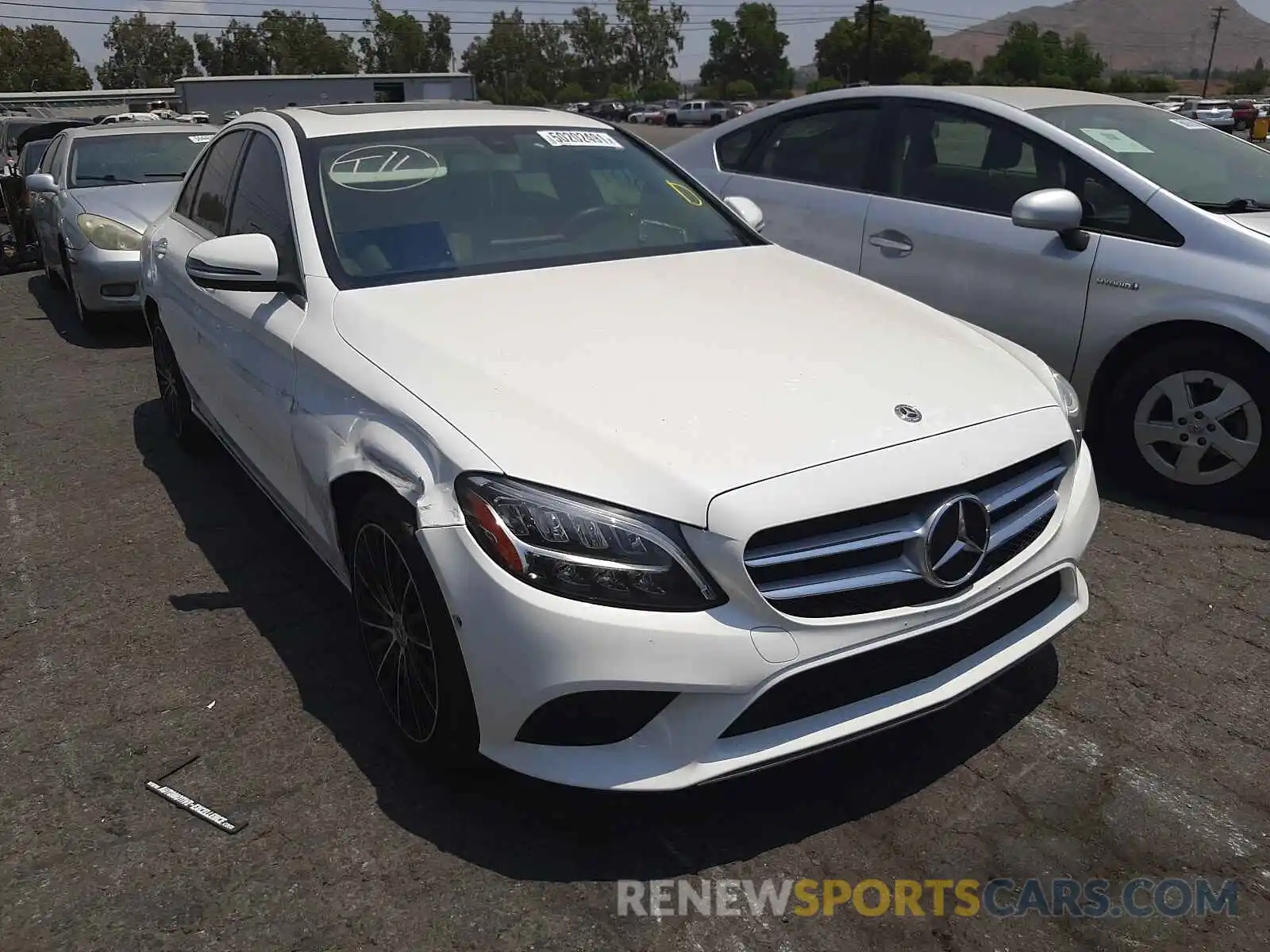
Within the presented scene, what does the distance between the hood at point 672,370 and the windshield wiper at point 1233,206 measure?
65.8 inches

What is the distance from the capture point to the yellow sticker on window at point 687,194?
415 centimetres

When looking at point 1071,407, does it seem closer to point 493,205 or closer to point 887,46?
point 493,205

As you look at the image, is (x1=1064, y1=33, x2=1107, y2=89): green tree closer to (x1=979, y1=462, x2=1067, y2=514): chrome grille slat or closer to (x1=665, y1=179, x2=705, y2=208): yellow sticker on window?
(x1=665, y1=179, x2=705, y2=208): yellow sticker on window

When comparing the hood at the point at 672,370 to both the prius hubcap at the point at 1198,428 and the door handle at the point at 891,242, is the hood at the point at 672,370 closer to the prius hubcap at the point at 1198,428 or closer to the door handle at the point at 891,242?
the prius hubcap at the point at 1198,428

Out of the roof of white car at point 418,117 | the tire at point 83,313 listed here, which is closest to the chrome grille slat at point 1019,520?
the roof of white car at point 418,117

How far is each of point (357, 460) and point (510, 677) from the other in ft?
2.53

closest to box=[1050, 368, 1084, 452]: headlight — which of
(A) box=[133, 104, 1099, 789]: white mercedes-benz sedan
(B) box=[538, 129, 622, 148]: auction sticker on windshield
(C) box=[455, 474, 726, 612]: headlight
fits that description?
(A) box=[133, 104, 1099, 789]: white mercedes-benz sedan

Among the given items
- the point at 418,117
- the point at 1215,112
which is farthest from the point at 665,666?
the point at 1215,112

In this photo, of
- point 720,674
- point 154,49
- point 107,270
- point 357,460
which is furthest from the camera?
point 154,49

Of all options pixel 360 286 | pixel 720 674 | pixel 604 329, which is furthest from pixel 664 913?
pixel 360 286

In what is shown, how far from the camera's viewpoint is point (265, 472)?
3645 mm

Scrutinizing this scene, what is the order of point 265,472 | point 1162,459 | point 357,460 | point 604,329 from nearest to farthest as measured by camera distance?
point 357,460, point 604,329, point 265,472, point 1162,459

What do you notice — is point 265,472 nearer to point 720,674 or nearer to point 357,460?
point 357,460

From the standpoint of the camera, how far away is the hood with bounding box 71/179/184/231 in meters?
7.97
